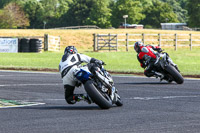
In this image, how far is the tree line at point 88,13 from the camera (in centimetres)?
11875

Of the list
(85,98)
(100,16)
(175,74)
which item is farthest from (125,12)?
(85,98)

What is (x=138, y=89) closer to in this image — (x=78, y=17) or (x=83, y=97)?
(x=83, y=97)

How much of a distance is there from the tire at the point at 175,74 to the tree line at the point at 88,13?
96.5 m

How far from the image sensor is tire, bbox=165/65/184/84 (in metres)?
17.3

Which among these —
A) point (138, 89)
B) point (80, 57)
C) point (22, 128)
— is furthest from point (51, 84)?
point (22, 128)

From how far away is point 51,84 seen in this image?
18094 mm

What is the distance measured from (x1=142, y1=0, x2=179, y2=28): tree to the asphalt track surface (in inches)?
4688

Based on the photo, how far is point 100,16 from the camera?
130625mm

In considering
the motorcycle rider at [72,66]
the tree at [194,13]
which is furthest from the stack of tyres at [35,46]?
the tree at [194,13]

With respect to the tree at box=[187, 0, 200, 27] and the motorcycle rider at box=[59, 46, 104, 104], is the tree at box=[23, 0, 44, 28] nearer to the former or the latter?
the tree at box=[187, 0, 200, 27]

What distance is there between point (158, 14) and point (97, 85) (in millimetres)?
126028

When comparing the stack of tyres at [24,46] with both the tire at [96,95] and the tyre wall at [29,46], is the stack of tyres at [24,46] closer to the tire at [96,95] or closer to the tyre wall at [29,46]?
the tyre wall at [29,46]

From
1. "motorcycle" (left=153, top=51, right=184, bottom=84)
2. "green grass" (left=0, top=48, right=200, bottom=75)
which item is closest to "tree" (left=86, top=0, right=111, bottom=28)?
"green grass" (left=0, top=48, right=200, bottom=75)

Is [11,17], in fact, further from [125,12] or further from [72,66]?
[72,66]
